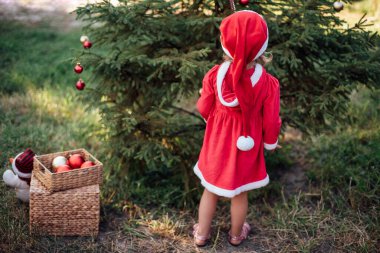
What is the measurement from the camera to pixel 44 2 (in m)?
8.33

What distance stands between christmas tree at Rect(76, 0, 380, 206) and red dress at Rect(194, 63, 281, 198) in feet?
1.56

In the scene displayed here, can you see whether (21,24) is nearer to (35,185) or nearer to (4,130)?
(4,130)

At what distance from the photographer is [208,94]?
2.77 metres

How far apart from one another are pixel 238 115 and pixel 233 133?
0.41 feet

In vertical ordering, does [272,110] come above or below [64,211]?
above

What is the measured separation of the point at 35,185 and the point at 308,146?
3.12 meters

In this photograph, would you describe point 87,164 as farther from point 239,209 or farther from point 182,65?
point 239,209

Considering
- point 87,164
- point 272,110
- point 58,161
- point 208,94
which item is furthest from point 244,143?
point 58,161

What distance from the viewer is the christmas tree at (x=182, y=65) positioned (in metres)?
3.30

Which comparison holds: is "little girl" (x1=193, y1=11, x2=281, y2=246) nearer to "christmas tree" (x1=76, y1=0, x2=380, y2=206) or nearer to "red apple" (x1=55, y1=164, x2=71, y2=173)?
"christmas tree" (x1=76, y1=0, x2=380, y2=206)

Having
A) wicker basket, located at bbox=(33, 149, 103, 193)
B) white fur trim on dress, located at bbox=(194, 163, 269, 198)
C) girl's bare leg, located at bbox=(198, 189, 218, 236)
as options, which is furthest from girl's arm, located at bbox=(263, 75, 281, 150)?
wicker basket, located at bbox=(33, 149, 103, 193)

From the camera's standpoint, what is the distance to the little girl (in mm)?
2471

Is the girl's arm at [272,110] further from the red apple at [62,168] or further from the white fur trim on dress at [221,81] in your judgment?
the red apple at [62,168]

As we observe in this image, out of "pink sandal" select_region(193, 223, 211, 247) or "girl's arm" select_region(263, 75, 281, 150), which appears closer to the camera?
"girl's arm" select_region(263, 75, 281, 150)
